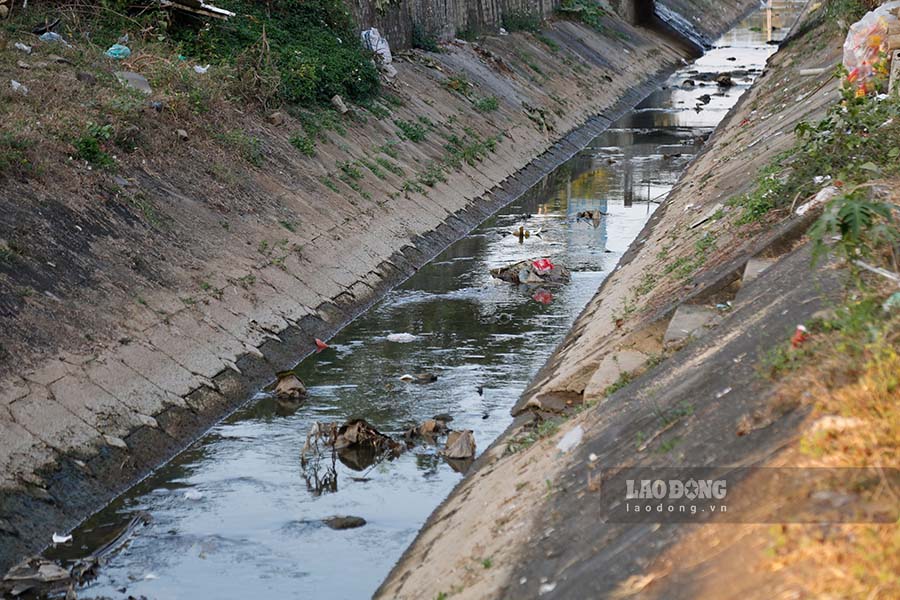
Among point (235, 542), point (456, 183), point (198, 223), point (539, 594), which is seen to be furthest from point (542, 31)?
point (539, 594)

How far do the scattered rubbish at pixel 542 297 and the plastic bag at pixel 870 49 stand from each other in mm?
4366

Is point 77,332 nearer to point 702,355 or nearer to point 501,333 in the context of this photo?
point 501,333

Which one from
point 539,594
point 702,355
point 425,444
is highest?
point 702,355

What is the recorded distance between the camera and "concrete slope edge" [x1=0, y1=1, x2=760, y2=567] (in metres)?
9.18

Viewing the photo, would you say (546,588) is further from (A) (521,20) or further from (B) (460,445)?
(A) (521,20)

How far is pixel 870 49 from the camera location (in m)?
14.9

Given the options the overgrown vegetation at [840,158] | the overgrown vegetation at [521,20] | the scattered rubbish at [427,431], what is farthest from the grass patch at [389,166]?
the overgrown vegetation at [521,20]

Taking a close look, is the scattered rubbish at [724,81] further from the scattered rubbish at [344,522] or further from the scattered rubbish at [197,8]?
the scattered rubbish at [344,522]

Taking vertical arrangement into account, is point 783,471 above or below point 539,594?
above

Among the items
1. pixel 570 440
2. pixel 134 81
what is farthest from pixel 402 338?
pixel 570 440

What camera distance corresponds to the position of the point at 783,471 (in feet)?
18.2

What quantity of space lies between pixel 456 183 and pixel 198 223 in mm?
7568

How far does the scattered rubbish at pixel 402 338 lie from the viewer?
558 inches

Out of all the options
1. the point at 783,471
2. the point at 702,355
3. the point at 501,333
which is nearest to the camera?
the point at 783,471
